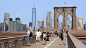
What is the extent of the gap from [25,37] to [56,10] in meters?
90.1

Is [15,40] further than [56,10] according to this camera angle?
No

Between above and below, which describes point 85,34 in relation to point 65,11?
below

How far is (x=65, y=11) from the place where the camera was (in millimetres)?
107688

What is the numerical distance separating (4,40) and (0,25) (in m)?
179

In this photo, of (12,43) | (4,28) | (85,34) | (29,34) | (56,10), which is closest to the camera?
(12,43)

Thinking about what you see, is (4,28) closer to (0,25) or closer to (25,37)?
(0,25)

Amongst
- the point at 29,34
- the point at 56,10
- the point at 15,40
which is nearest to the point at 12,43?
the point at 15,40

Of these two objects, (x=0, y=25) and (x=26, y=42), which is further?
(x=0, y=25)

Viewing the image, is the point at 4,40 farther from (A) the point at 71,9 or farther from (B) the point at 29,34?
(A) the point at 71,9

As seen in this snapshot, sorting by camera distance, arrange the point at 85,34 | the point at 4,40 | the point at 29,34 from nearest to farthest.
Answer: the point at 4,40, the point at 29,34, the point at 85,34

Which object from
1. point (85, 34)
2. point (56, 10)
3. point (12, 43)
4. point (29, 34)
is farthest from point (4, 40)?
point (56, 10)

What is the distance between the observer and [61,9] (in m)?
109

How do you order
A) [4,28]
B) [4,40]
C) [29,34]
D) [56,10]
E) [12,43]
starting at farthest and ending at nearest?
[4,28] < [56,10] < [29,34] < [12,43] < [4,40]

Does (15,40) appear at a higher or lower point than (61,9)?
lower
